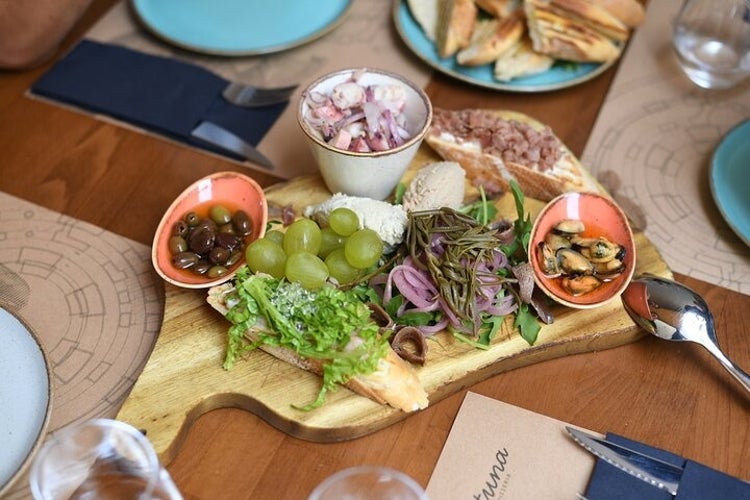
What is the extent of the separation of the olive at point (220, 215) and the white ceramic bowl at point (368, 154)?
0.20 m

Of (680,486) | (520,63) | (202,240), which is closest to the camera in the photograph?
(680,486)

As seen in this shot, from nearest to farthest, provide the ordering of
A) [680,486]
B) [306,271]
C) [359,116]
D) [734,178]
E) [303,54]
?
[680,486]
[306,271]
[359,116]
[734,178]
[303,54]

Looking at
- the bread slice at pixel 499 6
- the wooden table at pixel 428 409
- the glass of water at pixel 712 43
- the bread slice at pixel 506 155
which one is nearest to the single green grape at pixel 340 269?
the wooden table at pixel 428 409

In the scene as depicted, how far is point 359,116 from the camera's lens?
142cm

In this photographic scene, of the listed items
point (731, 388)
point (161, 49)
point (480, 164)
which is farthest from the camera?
point (161, 49)

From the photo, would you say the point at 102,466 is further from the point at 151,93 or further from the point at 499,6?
the point at 499,6

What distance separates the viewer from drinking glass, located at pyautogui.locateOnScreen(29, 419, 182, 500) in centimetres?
94

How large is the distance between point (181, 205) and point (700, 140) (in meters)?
1.17

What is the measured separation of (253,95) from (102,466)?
1013 mm

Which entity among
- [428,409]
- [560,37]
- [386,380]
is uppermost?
[560,37]

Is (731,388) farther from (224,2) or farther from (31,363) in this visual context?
(224,2)

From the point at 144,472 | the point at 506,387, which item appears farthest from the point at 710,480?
the point at 144,472

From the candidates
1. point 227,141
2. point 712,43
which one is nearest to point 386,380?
point 227,141

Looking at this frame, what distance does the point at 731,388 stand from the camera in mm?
1260
